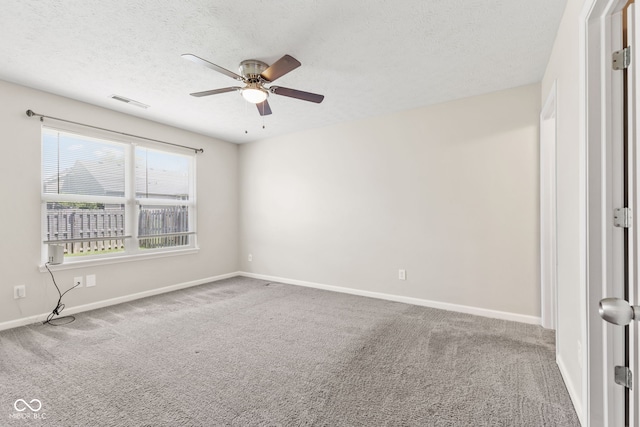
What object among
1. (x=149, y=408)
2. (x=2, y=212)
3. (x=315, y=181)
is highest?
(x=315, y=181)

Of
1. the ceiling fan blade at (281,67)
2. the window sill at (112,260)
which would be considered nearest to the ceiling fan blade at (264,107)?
the ceiling fan blade at (281,67)

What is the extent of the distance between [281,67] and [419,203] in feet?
7.68

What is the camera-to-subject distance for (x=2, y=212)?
9.39 ft

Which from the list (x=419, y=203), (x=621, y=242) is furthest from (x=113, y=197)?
(x=621, y=242)

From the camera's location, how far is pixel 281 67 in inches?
84.4

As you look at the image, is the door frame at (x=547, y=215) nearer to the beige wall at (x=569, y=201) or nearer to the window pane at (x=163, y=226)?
the beige wall at (x=569, y=201)

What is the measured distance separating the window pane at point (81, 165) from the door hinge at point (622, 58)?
4709mm

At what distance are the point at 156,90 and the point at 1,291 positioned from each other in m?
2.54

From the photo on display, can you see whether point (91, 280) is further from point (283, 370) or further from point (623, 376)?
point (623, 376)

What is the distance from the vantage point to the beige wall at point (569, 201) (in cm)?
161

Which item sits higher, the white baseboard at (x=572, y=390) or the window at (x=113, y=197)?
the window at (x=113, y=197)

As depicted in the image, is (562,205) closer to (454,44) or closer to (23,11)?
(454,44)

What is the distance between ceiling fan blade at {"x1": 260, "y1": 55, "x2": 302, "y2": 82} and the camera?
203 centimetres

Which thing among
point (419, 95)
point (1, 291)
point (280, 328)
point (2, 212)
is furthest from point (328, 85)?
point (1, 291)
